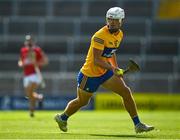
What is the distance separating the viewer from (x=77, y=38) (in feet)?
111

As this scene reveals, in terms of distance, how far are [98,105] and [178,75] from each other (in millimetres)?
3792

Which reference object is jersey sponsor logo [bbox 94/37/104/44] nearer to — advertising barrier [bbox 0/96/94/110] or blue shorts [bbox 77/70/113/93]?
blue shorts [bbox 77/70/113/93]

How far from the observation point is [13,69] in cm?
3219

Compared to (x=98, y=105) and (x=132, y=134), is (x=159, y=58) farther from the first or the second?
(x=132, y=134)

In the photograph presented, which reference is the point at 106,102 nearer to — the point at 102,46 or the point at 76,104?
the point at 76,104

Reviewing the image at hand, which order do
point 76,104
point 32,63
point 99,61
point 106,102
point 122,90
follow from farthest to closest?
point 106,102 < point 32,63 < point 76,104 < point 122,90 < point 99,61

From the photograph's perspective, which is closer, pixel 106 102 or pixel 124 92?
pixel 124 92

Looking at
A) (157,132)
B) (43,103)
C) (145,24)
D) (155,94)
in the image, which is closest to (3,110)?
(43,103)

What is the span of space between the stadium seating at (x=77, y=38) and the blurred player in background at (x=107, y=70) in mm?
14963

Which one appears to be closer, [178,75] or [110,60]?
A: [110,60]

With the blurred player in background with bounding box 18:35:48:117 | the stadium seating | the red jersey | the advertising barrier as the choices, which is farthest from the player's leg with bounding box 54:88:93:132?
the advertising barrier

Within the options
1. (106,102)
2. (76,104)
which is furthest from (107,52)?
(106,102)

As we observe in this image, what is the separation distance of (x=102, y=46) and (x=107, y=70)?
2.01 ft

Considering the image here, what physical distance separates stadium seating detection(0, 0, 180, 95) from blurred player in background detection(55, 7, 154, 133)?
14963 millimetres
